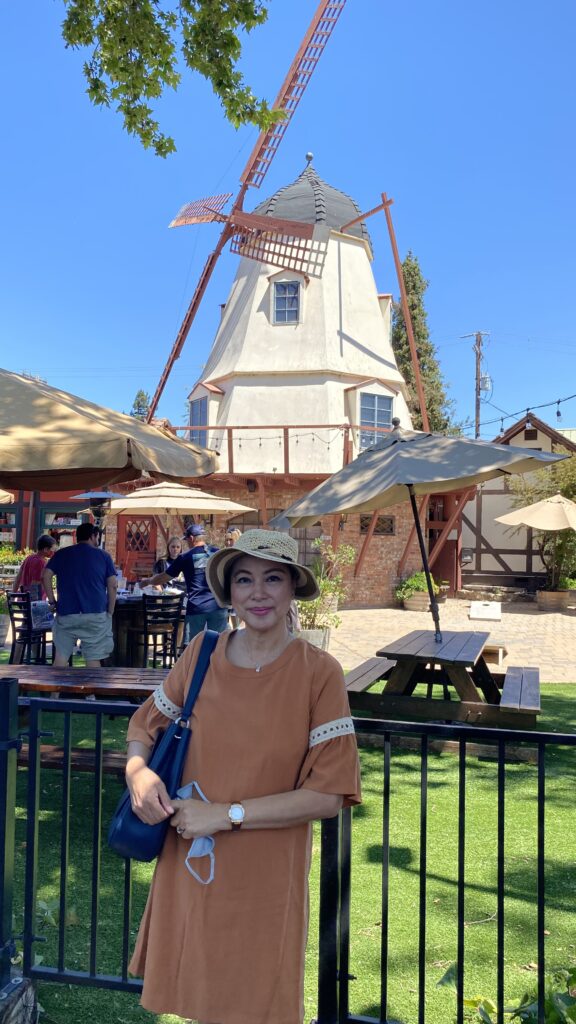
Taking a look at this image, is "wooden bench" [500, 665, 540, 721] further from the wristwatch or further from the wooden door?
the wooden door

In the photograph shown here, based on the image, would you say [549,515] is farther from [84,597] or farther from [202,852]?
[202,852]

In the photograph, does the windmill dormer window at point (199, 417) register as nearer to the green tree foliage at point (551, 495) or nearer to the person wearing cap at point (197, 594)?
the green tree foliage at point (551, 495)

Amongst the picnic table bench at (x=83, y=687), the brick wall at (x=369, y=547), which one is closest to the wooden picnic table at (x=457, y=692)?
the picnic table bench at (x=83, y=687)

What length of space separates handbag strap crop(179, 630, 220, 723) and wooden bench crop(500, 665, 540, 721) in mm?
4377

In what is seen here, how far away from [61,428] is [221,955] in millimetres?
3390

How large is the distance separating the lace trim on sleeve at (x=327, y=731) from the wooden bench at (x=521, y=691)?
14.1 ft

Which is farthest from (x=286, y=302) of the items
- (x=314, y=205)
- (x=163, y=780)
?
(x=163, y=780)

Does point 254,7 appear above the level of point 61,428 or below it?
above

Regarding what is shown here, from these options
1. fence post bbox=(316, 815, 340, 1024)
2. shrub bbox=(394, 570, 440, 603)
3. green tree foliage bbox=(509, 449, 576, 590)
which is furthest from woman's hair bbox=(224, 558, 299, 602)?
green tree foliage bbox=(509, 449, 576, 590)

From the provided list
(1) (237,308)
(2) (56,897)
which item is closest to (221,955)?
(2) (56,897)

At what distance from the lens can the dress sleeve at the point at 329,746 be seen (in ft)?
6.00

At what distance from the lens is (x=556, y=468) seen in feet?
69.6

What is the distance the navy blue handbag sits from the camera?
6.06ft

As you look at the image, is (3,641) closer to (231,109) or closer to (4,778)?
(231,109)
